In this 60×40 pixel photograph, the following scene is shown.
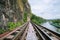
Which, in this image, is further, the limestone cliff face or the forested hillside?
the limestone cliff face

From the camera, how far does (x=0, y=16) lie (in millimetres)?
16984

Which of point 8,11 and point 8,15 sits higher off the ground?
point 8,11

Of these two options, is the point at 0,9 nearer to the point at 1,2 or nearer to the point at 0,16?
the point at 0,16

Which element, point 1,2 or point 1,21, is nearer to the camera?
point 1,21

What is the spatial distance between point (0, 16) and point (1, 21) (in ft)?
1.96

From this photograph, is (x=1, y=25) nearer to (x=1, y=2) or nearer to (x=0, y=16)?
(x=0, y=16)

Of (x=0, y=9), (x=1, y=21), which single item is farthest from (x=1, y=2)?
(x=1, y=21)

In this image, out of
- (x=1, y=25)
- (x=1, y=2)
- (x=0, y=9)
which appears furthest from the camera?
(x=1, y=2)

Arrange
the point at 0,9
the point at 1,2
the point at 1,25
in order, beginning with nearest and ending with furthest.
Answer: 1. the point at 1,25
2. the point at 0,9
3. the point at 1,2

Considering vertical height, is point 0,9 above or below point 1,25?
above

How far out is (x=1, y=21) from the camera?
16859 millimetres

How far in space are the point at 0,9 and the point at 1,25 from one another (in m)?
2.13

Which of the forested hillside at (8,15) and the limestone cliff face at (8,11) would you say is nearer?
the forested hillside at (8,15)

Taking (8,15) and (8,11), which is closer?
(8,15)
